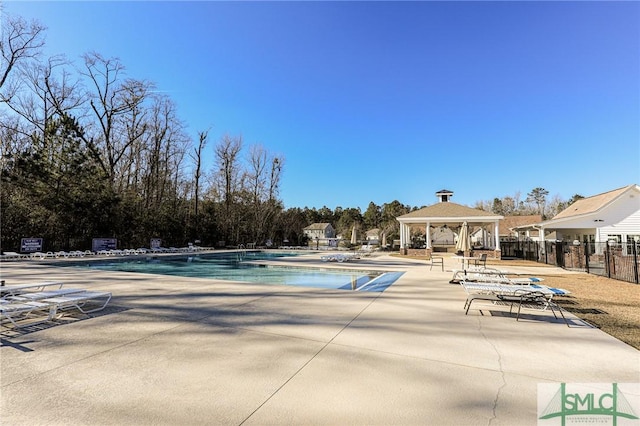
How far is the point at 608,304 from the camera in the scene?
6.55 meters

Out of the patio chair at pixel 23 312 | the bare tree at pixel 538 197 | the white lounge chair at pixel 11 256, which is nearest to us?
the patio chair at pixel 23 312

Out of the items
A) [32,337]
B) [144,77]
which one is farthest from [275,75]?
[32,337]

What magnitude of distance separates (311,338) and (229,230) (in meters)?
28.4

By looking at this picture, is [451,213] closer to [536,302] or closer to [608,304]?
[608,304]

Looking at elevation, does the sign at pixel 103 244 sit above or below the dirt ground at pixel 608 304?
above

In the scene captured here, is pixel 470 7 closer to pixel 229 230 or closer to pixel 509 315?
pixel 509 315

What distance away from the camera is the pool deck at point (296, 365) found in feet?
7.62

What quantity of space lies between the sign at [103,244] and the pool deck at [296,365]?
56.0ft

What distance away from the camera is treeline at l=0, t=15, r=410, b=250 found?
17.4m

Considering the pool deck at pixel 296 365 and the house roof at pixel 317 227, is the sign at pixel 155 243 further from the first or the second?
the house roof at pixel 317 227

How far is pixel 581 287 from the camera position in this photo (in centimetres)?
866

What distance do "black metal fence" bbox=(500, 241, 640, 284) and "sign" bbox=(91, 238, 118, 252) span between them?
2576 centimetres

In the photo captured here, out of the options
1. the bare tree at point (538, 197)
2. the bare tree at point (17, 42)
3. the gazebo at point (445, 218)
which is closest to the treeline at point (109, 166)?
the bare tree at point (17, 42)

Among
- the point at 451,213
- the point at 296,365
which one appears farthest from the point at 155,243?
the point at 296,365
